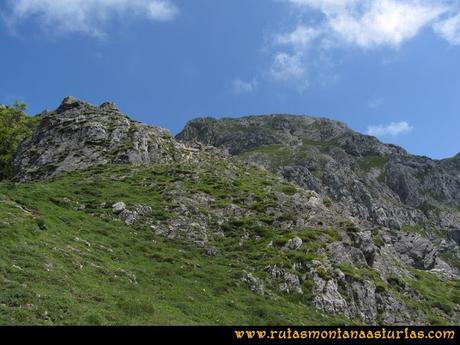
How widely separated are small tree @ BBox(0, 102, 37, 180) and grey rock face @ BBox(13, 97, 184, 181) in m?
7.20

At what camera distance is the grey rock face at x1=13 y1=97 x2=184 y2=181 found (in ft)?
243

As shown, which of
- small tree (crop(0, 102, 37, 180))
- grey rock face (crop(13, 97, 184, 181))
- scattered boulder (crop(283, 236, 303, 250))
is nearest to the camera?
scattered boulder (crop(283, 236, 303, 250))

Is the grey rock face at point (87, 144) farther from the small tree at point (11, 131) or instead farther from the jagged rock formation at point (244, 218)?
the small tree at point (11, 131)

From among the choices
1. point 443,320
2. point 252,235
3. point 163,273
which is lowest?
point 443,320

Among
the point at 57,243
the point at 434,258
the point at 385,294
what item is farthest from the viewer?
the point at 434,258

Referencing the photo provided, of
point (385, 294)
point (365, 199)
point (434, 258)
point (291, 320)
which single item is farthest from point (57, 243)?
point (365, 199)

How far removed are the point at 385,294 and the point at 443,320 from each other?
23.4 feet

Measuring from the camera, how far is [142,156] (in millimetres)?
76688

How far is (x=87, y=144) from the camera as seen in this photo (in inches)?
3088

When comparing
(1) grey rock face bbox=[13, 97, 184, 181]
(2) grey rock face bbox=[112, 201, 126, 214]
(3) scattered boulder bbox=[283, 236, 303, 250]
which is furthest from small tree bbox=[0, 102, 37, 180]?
(3) scattered boulder bbox=[283, 236, 303, 250]

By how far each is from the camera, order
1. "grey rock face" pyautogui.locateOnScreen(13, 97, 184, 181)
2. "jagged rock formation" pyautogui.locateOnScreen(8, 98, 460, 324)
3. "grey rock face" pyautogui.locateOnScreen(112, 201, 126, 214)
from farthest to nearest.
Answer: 1. "grey rock face" pyautogui.locateOnScreen(13, 97, 184, 181)
2. "grey rock face" pyautogui.locateOnScreen(112, 201, 126, 214)
3. "jagged rock formation" pyautogui.locateOnScreen(8, 98, 460, 324)

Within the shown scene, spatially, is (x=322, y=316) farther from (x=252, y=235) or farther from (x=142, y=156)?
(x=142, y=156)
